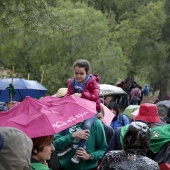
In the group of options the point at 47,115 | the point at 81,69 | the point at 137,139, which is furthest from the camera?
the point at 81,69

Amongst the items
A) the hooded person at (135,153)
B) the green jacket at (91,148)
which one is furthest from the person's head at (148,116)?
the hooded person at (135,153)

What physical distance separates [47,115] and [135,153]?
93 cm

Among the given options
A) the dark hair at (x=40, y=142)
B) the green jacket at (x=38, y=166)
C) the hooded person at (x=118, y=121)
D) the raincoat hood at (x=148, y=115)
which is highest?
the dark hair at (x=40, y=142)

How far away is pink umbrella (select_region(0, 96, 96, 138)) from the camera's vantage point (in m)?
3.77

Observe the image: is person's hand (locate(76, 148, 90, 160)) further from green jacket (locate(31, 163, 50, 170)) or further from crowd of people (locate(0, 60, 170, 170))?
green jacket (locate(31, 163, 50, 170))

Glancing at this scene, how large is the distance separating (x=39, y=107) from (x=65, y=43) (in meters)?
16.3

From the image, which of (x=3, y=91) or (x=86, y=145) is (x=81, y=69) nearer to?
(x=86, y=145)

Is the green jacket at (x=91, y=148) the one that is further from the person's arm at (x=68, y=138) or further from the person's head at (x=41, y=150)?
the person's head at (x=41, y=150)

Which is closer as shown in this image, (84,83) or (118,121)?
(84,83)

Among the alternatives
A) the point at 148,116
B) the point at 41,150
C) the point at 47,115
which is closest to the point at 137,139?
the point at 41,150

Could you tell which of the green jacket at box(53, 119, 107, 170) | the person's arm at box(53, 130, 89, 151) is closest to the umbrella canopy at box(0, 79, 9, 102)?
the green jacket at box(53, 119, 107, 170)

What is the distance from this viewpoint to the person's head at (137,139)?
333cm

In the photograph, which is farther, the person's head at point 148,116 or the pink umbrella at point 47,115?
the person's head at point 148,116

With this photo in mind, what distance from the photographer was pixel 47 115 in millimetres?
3922
